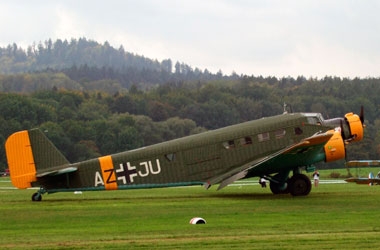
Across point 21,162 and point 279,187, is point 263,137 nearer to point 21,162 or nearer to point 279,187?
point 279,187

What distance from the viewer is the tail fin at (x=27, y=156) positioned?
33.1m

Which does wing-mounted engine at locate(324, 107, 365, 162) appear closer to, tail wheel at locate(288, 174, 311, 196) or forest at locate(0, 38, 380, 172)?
tail wheel at locate(288, 174, 311, 196)

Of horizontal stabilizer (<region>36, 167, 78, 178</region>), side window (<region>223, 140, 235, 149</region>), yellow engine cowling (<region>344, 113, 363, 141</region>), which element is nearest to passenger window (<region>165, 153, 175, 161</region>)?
side window (<region>223, 140, 235, 149</region>)

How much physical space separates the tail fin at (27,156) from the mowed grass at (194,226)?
1095 mm

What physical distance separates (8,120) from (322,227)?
368ft

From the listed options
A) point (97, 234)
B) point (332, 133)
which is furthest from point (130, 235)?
point (332, 133)

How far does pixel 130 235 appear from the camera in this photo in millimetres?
21391

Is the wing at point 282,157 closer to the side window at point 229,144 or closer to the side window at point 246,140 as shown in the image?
the side window at point 246,140

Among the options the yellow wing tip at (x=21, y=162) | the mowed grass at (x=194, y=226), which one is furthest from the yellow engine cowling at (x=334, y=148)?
the yellow wing tip at (x=21, y=162)

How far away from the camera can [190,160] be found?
33906mm

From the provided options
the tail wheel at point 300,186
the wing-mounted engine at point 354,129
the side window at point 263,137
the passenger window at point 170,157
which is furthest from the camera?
the wing-mounted engine at point 354,129

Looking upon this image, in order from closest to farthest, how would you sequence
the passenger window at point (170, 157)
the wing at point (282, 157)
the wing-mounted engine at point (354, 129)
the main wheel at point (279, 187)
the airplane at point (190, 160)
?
the wing at point (282, 157) < the airplane at point (190, 160) < the passenger window at point (170, 157) < the wing-mounted engine at point (354, 129) < the main wheel at point (279, 187)

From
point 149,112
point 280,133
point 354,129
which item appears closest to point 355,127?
point 354,129

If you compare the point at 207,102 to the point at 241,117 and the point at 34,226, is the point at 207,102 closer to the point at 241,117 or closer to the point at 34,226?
the point at 241,117
